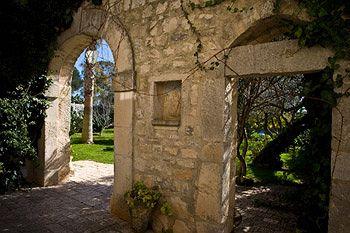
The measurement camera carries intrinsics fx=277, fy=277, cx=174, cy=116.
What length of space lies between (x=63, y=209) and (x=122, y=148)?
4.81 ft

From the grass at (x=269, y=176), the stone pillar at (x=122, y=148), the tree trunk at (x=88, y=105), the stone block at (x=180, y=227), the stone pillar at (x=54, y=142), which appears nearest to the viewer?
the stone block at (x=180, y=227)

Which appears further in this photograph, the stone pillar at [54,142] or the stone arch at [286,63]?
the stone pillar at [54,142]

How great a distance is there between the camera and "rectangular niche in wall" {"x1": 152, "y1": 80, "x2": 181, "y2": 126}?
370 cm

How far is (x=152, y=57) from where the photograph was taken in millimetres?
3852

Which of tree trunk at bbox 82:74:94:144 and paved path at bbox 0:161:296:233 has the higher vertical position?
tree trunk at bbox 82:74:94:144

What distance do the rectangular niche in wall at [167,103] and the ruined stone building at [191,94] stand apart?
14 mm

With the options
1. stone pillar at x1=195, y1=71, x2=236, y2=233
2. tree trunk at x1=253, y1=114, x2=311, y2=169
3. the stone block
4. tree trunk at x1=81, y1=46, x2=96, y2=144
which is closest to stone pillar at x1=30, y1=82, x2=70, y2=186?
the stone block

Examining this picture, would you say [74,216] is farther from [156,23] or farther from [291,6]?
[291,6]

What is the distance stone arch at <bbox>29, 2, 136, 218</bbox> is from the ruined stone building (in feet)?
0.08

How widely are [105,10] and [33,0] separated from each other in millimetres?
1565

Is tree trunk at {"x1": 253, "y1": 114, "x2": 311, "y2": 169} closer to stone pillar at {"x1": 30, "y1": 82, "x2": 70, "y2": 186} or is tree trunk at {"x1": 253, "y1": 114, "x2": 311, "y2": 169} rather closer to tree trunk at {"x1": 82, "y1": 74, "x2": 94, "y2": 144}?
stone pillar at {"x1": 30, "y1": 82, "x2": 70, "y2": 186}

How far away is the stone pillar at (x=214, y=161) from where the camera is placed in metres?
3.21

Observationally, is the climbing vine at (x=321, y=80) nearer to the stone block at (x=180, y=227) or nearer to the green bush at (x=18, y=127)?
the stone block at (x=180, y=227)

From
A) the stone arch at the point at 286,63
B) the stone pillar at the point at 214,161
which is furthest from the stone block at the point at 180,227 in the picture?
the stone arch at the point at 286,63
